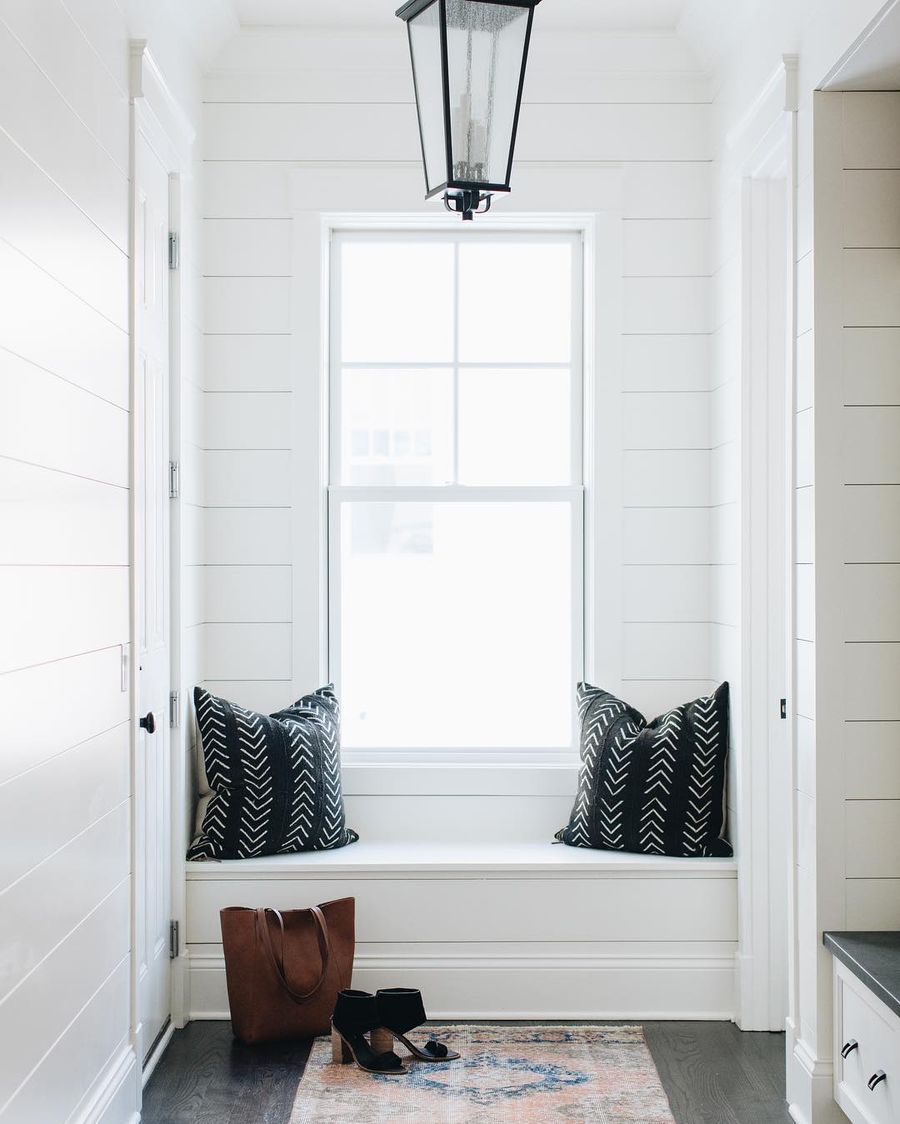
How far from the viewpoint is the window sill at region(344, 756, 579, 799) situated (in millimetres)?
3391

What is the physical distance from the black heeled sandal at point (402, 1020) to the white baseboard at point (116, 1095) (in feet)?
1.99

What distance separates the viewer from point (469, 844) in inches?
131

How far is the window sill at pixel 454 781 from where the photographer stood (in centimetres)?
339

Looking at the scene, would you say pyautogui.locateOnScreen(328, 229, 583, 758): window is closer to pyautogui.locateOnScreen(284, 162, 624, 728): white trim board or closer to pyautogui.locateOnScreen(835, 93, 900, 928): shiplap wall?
pyautogui.locateOnScreen(284, 162, 624, 728): white trim board

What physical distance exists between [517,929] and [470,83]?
87.6 inches

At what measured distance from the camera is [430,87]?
1865 mm

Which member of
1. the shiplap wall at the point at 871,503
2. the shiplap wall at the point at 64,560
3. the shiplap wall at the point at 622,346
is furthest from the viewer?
the shiplap wall at the point at 622,346

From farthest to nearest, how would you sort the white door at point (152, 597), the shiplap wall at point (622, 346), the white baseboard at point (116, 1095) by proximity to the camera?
1. the shiplap wall at point (622, 346)
2. the white door at point (152, 597)
3. the white baseboard at point (116, 1095)

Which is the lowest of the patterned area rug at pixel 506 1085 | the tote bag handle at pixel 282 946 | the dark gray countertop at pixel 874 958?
the patterned area rug at pixel 506 1085

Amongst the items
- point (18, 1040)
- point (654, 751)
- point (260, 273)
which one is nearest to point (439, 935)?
point (654, 751)

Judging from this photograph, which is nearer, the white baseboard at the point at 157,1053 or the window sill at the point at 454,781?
the white baseboard at the point at 157,1053

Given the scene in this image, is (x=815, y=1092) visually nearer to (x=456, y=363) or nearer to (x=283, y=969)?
(x=283, y=969)

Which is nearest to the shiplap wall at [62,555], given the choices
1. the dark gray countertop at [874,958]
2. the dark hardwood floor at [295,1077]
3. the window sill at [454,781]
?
the dark hardwood floor at [295,1077]

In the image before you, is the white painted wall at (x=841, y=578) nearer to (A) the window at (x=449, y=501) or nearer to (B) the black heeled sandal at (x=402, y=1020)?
(B) the black heeled sandal at (x=402, y=1020)
